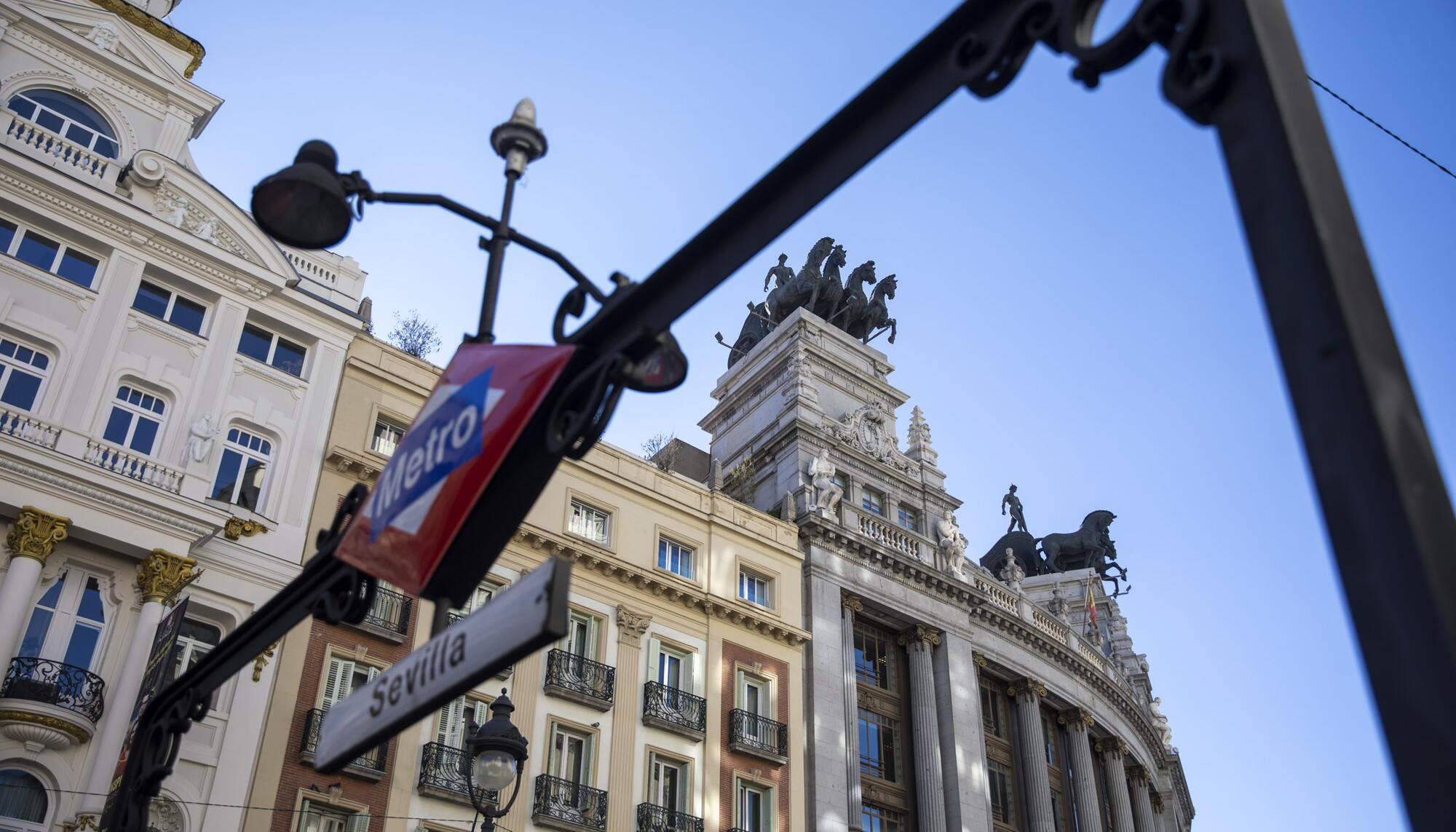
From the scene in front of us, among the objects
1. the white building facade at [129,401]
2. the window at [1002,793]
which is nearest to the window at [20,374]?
the white building facade at [129,401]

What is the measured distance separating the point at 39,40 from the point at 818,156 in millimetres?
32753

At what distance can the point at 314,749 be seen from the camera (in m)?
30.4

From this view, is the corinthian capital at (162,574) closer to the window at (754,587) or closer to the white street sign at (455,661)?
the window at (754,587)

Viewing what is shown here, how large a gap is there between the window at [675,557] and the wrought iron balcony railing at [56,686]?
17647mm

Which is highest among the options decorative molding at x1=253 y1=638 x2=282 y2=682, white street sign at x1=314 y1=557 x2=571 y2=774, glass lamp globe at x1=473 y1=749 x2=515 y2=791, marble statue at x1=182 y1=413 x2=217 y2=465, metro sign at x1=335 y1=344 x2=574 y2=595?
marble statue at x1=182 y1=413 x2=217 y2=465

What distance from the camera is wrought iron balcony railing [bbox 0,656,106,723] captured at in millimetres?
25297

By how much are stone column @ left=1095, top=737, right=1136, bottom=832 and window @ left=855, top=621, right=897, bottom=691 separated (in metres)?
16.6

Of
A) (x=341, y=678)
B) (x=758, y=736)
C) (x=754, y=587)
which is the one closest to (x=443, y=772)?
(x=341, y=678)

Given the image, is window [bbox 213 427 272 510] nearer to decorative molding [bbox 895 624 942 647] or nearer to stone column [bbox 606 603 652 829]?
stone column [bbox 606 603 652 829]

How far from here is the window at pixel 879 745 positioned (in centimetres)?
4400

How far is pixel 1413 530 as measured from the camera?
346cm

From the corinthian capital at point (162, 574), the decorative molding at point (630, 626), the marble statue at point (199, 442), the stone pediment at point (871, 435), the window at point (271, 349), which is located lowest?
the corinthian capital at point (162, 574)

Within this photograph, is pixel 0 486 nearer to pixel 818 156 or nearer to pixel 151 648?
pixel 151 648

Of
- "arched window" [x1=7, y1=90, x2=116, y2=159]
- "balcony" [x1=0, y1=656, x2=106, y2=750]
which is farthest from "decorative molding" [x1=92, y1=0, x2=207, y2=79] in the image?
"balcony" [x1=0, y1=656, x2=106, y2=750]
